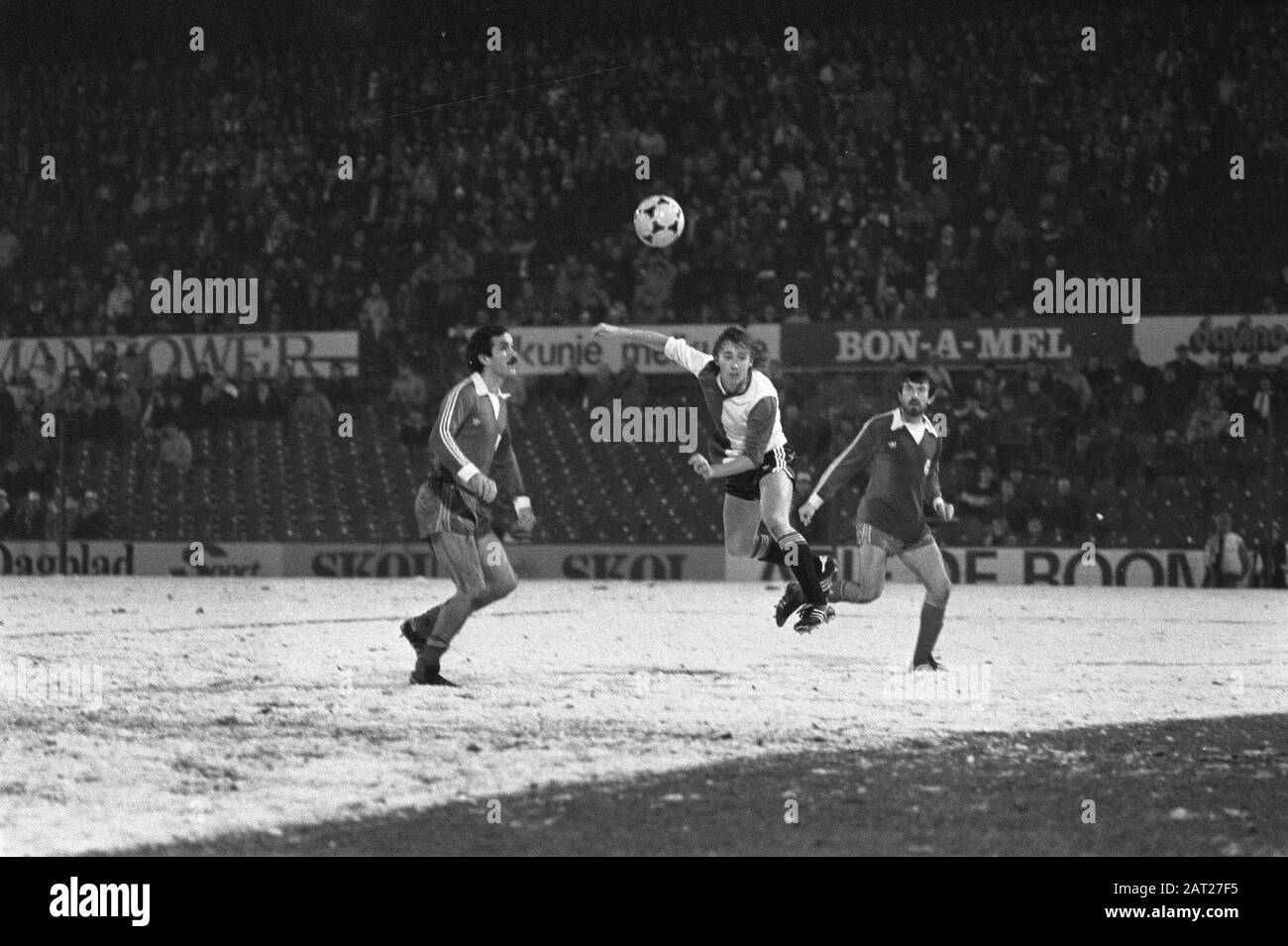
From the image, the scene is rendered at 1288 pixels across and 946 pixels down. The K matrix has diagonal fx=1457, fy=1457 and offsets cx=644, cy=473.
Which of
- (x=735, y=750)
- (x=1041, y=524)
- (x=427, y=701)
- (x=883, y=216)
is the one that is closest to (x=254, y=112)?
(x=883, y=216)

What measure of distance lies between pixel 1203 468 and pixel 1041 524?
217cm

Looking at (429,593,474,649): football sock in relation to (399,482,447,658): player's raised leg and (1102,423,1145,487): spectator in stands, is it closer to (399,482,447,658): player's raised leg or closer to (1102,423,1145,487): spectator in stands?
(399,482,447,658): player's raised leg

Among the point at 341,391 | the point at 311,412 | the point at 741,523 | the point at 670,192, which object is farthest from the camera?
the point at 670,192

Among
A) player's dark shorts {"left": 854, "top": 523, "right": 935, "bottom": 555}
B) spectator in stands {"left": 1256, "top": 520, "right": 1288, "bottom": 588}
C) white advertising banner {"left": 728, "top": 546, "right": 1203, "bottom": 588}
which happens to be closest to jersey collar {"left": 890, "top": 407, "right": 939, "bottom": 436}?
player's dark shorts {"left": 854, "top": 523, "right": 935, "bottom": 555}

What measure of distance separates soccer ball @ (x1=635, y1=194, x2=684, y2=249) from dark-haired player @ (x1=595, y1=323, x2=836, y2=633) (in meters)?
4.75

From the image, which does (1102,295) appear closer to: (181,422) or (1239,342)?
(1239,342)

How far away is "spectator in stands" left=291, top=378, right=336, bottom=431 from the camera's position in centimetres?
2059

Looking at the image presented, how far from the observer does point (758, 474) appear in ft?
32.9

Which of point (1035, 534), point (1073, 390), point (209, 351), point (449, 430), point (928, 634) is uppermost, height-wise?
point (209, 351)

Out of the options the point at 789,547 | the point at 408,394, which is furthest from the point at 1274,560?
the point at 408,394

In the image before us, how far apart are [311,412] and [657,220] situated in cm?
793

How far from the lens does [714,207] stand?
76.6 feet

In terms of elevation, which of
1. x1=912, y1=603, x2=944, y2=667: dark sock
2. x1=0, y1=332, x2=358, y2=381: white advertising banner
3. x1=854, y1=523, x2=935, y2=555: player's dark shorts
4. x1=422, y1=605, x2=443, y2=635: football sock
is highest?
x1=0, y1=332, x2=358, y2=381: white advertising banner

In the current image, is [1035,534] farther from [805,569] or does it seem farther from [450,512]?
[450,512]
